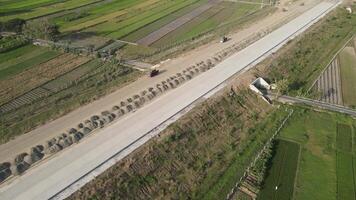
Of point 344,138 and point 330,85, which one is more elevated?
point 344,138

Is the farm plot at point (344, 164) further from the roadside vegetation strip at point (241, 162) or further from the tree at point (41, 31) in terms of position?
the tree at point (41, 31)

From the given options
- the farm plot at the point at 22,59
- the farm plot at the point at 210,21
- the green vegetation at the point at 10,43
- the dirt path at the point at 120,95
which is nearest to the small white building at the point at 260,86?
the dirt path at the point at 120,95

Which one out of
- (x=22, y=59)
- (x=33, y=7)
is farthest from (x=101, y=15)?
(x=22, y=59)

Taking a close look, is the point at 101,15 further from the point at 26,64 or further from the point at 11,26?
the point at 26,64

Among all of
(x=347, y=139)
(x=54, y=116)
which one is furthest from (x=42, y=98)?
(x=347, y=139)

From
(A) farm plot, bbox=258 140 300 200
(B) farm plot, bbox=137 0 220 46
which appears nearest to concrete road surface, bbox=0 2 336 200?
(A) farm plot, bbox=258 140 300 200
